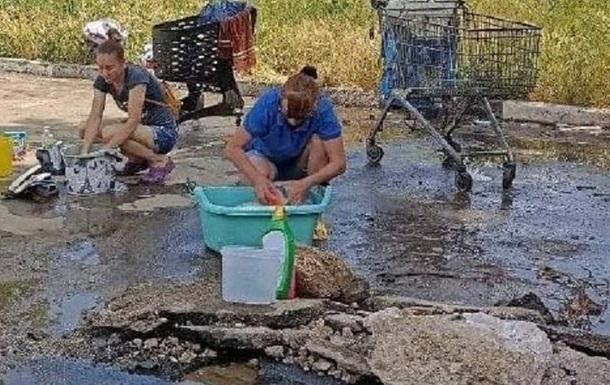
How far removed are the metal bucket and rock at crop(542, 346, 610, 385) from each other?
4.13 meters

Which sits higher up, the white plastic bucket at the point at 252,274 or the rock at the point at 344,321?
the white plastic bucket at the point at 252,274

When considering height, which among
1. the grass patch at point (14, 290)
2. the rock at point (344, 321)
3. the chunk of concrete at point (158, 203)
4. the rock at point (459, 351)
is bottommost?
the chunk of concrete at point (158, 203)

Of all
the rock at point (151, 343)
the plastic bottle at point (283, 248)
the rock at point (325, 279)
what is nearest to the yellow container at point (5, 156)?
the plastic bottle at point (283, 248)

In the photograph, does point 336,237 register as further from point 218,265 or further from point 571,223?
point 571,223

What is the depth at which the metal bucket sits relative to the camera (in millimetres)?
8047

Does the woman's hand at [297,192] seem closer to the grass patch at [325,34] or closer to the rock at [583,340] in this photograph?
the rock at [583,340]

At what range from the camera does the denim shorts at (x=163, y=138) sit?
864 cm

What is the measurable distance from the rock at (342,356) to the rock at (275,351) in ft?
0.36

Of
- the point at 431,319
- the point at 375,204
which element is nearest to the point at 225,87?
the point at 375,204

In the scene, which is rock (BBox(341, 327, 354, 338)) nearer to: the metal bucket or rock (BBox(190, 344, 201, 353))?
rock (BBox(190, 344, 201, 353))

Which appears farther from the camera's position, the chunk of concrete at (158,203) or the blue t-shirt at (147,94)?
the blue t-shirt at (147,94)

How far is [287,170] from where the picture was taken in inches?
280

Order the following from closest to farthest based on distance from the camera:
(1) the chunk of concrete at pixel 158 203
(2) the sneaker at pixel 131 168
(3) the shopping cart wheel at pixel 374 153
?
(1) the chunk of concrete at pixel 158 203
(2) the sneaker at pixel 131 168
(3) the shopping cart wheel at pixel 374 153

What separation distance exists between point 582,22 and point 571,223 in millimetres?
6448
